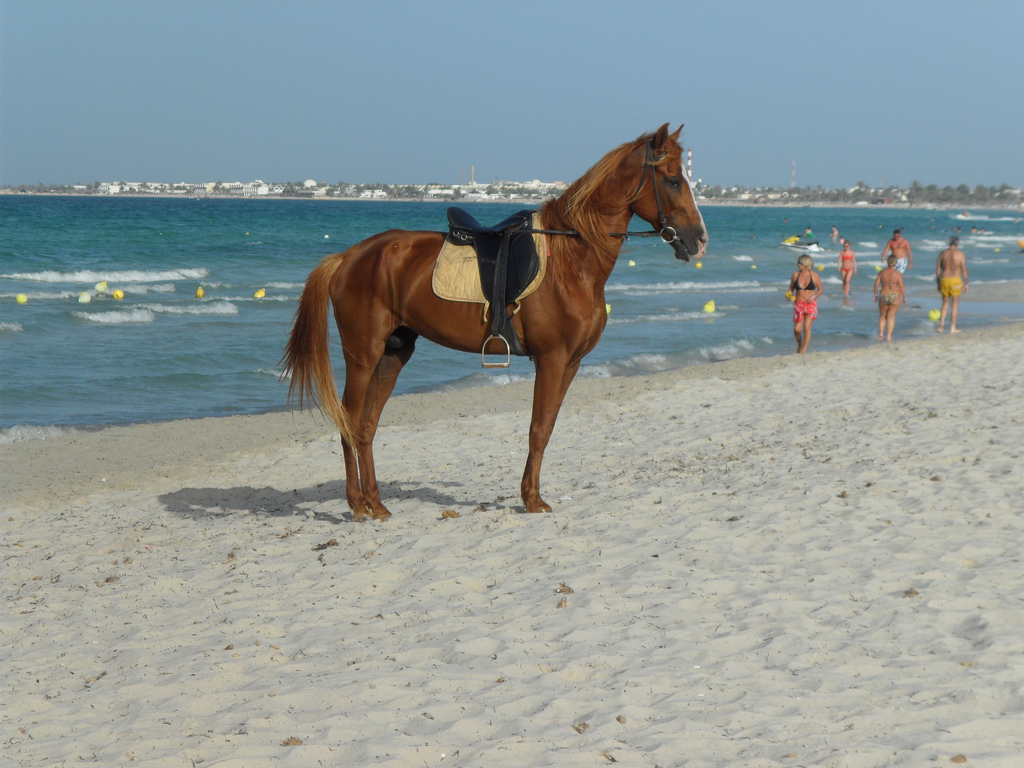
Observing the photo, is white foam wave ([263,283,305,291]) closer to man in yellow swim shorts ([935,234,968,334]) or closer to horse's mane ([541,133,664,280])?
man in yellow swim shorts ([935,234,968,334])

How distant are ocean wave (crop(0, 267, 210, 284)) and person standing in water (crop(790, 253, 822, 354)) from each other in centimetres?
2109

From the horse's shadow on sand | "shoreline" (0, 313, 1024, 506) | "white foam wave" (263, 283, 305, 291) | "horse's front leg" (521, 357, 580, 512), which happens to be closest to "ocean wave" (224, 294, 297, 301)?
"white foam wave" (263, 283, 305, 291)

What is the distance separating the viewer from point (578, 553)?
222 inches

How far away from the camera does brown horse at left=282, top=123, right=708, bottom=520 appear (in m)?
5.77

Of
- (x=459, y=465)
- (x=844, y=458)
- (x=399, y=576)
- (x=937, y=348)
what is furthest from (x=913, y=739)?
(x=937, y=348)

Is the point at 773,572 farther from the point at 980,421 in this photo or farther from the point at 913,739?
the point at 980,421

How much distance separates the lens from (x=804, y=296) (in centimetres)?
1526

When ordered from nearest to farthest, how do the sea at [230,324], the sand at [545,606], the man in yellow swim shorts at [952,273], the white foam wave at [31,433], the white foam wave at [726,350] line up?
the sand at [545,606] < the white foam wave at [31,433] < the sea at [230,324] < the white foam wave at [726,350] < the man in yellow swim shorts at [952,273]

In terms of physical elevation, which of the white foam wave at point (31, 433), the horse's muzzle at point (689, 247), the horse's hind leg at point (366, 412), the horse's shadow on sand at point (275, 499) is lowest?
the white foam wave at point (31, 433)

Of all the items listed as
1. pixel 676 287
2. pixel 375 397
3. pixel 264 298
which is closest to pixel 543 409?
pixel 375 397

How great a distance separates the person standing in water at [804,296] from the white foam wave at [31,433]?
1056 centimetres

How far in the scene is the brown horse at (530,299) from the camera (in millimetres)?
5773

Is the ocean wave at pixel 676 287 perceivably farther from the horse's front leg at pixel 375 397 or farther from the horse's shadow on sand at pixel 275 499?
the horse's front leg at pixel 375 397

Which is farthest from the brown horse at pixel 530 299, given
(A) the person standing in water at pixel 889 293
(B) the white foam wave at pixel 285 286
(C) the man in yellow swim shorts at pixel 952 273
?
(B) the white foam wave at pixel 285 286
